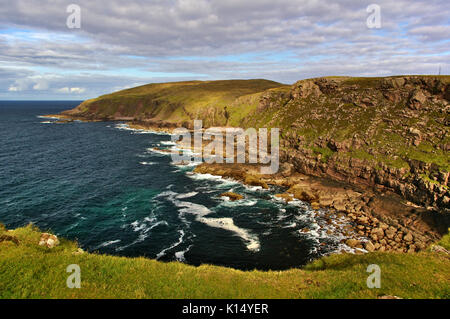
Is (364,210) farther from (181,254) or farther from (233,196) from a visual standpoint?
(181,254)

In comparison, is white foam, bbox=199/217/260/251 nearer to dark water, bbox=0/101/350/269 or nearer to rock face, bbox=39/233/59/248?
dark water, bbox=0/101/350/269

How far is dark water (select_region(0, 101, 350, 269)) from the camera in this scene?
39.2 meters

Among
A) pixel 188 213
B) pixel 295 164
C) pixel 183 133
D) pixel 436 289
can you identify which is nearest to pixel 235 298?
pixel 436 289

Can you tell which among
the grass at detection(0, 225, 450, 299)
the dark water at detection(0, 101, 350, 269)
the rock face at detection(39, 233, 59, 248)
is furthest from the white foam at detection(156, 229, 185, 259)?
the grass at detection(0, 225, 450, 299)

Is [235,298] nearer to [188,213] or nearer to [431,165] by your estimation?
[188,213]

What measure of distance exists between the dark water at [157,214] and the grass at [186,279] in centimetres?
1765

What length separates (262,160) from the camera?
84.6 metres

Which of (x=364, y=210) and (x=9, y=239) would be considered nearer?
(x=9, y=239)
